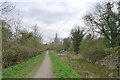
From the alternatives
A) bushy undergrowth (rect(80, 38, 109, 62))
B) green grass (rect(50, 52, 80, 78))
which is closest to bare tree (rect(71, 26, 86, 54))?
bushy undergrowth (rect(80, 38, 109, 62))

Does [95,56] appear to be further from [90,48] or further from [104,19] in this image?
[104,19]

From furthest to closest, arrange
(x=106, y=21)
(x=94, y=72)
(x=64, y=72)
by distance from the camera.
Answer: (x=106, y=21) → (x=94, y=72) → (x=64, y=72)

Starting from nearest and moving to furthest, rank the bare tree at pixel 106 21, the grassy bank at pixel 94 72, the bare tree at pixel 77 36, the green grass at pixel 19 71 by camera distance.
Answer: the green grass at pixel 19 71, the grassy bank at pixel 94 72, the bare tree at pixel 106 21, the bare tree at pixel 77 36

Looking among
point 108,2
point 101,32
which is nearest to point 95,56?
point 101,32

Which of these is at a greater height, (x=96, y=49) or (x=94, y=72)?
(x=96, y=49)

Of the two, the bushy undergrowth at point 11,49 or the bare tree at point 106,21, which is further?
the bare tree at point 106,21

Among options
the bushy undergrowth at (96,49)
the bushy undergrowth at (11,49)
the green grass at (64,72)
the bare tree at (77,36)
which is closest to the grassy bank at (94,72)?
the green grass at (64,72)

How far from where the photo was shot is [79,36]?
192 ft

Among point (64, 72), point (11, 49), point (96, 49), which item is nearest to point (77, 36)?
point (96, 49)

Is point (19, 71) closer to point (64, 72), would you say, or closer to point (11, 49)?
point (64, 72)

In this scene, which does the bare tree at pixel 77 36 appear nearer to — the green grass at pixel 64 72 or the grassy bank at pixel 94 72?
the grassy bank at pixel 94 72

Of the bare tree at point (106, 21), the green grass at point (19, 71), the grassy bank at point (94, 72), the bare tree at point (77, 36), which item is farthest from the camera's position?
the bare tree at point (77, 36)

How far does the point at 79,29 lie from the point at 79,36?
2146mm

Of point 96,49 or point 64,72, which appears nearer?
point 64,72
